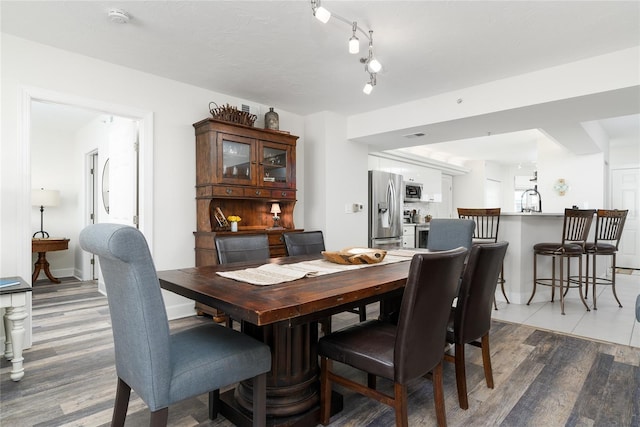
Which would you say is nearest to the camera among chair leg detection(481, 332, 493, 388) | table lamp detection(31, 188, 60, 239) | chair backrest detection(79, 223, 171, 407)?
chair backrest detection(79, 223, 171, 407)

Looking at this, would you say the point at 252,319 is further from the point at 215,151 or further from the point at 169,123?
the point at 169,123

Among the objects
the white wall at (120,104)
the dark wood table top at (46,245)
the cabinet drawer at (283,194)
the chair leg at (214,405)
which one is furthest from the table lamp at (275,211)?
the dark wood table top at (46,245)

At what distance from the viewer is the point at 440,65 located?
3158 millimetres

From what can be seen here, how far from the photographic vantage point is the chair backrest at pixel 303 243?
2916 mm

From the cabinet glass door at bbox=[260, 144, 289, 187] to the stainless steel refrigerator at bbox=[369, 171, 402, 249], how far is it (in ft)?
5.71

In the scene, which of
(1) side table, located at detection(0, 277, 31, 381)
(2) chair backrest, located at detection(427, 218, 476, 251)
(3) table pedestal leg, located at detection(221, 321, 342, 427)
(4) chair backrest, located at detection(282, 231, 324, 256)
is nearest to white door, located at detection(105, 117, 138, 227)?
(1) side table, located at detection(0, 277, 31, 381)

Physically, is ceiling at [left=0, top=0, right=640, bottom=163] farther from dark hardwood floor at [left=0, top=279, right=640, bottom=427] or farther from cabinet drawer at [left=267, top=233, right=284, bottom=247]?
dark hardwood floor at [left=0, top=279, right=640, bottom=427]

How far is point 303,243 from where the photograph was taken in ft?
9.86

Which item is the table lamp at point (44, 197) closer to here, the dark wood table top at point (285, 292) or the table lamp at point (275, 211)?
the table lamp at point (275, 211)

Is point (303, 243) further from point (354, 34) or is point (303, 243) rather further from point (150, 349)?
point (150, 349)

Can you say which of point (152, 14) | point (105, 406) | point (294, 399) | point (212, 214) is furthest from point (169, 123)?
point (294, 399)

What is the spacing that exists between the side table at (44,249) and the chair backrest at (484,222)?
5.64 m

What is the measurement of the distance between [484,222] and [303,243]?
2617mm

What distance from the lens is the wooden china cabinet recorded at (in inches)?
139
